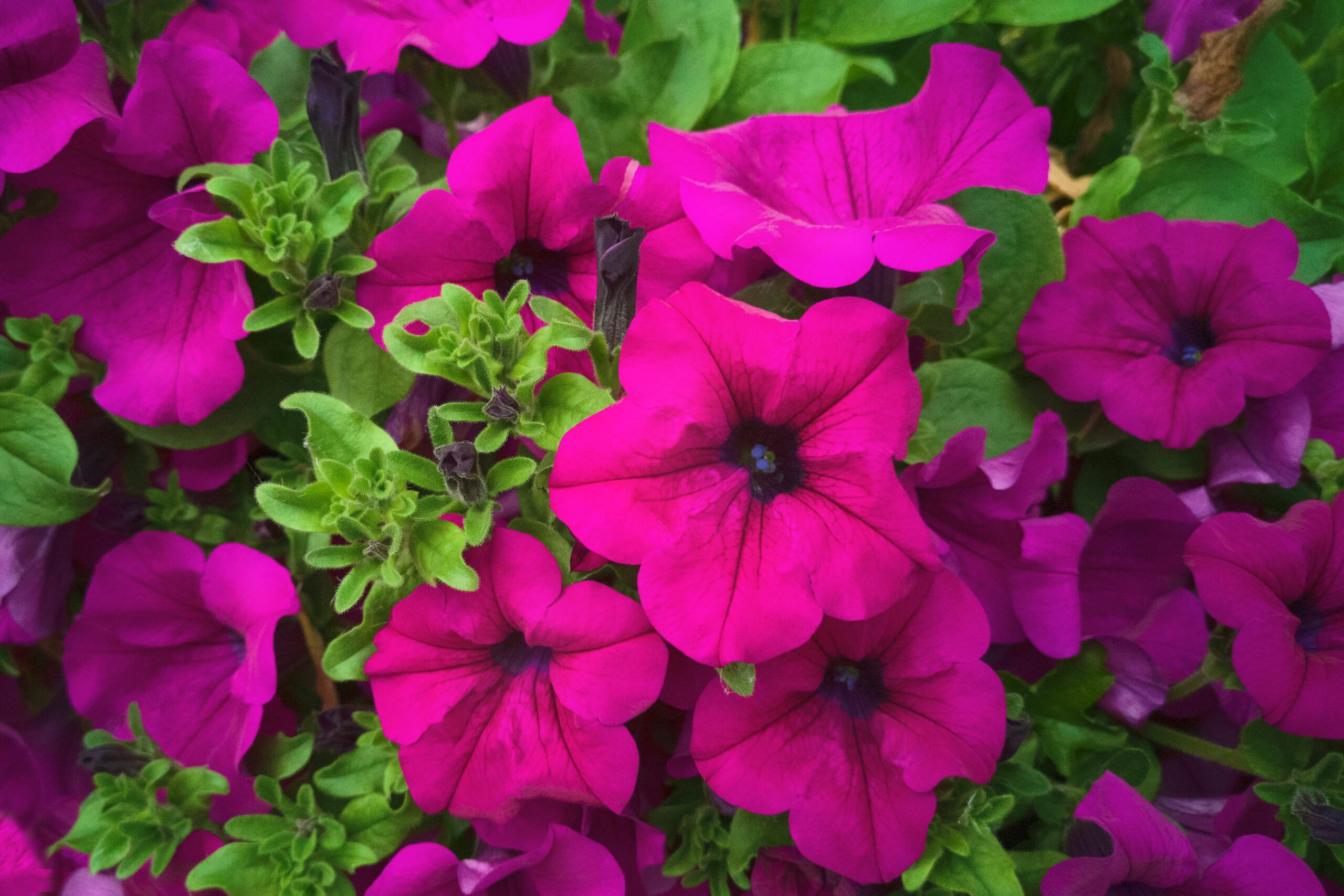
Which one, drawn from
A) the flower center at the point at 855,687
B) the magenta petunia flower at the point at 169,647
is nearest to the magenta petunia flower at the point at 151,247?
the magenta petunia flower at the point at 169,647

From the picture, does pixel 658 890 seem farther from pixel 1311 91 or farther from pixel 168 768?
pixel 1311 91

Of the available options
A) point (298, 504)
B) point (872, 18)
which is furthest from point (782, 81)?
point (298, 504)

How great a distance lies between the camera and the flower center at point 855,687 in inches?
23.7

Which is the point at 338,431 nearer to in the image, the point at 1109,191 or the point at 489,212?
the point at 489,212

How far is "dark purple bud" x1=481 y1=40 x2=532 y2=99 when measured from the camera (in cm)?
75

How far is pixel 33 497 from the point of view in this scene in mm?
673

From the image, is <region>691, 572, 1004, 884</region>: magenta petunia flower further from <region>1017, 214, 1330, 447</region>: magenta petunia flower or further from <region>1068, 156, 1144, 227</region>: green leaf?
<region>1068, 156, 1144, 227</region>: green leaf

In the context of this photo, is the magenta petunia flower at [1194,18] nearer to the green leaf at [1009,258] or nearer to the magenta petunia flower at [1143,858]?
the green leaf at [1009,258]

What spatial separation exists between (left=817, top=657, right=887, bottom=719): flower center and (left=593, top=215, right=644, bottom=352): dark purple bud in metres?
0.26

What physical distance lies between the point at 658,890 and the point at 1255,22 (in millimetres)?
838

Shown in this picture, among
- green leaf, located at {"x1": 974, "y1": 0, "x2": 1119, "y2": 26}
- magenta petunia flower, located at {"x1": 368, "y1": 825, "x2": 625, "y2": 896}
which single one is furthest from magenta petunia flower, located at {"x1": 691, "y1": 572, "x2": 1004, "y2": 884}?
green leaf, located at {"x1": 974, "y1": 0, "x2": 1119, "y2": 26}

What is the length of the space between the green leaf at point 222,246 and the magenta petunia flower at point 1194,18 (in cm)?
72

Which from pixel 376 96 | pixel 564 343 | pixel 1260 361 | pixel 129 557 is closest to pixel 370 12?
pixel 376 96

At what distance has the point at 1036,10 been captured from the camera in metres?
0.82
